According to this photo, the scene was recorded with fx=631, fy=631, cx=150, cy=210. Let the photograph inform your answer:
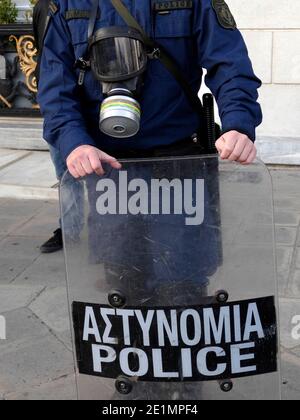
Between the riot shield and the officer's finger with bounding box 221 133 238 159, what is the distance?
3cm

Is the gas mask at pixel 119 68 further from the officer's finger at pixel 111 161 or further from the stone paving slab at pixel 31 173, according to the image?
the stone paving slab at pixel 31 173

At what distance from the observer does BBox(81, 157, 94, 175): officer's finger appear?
6.18 ft

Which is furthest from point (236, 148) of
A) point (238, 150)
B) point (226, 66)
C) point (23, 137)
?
point (23, 137)

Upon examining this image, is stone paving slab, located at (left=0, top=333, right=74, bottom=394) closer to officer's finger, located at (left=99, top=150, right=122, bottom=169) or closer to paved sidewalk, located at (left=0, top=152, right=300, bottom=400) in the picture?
paved sidewalk, located at (left=0, top=152, right=300, bottom=400)

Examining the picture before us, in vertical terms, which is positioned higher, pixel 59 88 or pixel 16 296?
pixel 59 88

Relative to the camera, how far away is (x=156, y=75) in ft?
6.95

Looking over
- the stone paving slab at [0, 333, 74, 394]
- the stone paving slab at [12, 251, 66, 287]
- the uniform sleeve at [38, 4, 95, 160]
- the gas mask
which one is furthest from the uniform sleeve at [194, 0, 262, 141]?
→ the stone paving slab at [12, 251, 66, 287]

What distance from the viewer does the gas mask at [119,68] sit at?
198 cm

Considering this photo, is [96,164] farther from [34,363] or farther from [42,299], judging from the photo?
[42,299]

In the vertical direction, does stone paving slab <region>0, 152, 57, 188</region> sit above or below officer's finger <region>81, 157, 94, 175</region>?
below

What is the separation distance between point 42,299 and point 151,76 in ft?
6.62

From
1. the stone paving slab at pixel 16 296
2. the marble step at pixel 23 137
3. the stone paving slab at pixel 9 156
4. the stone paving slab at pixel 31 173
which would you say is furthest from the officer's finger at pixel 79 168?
the marble step at pixel 23 137
